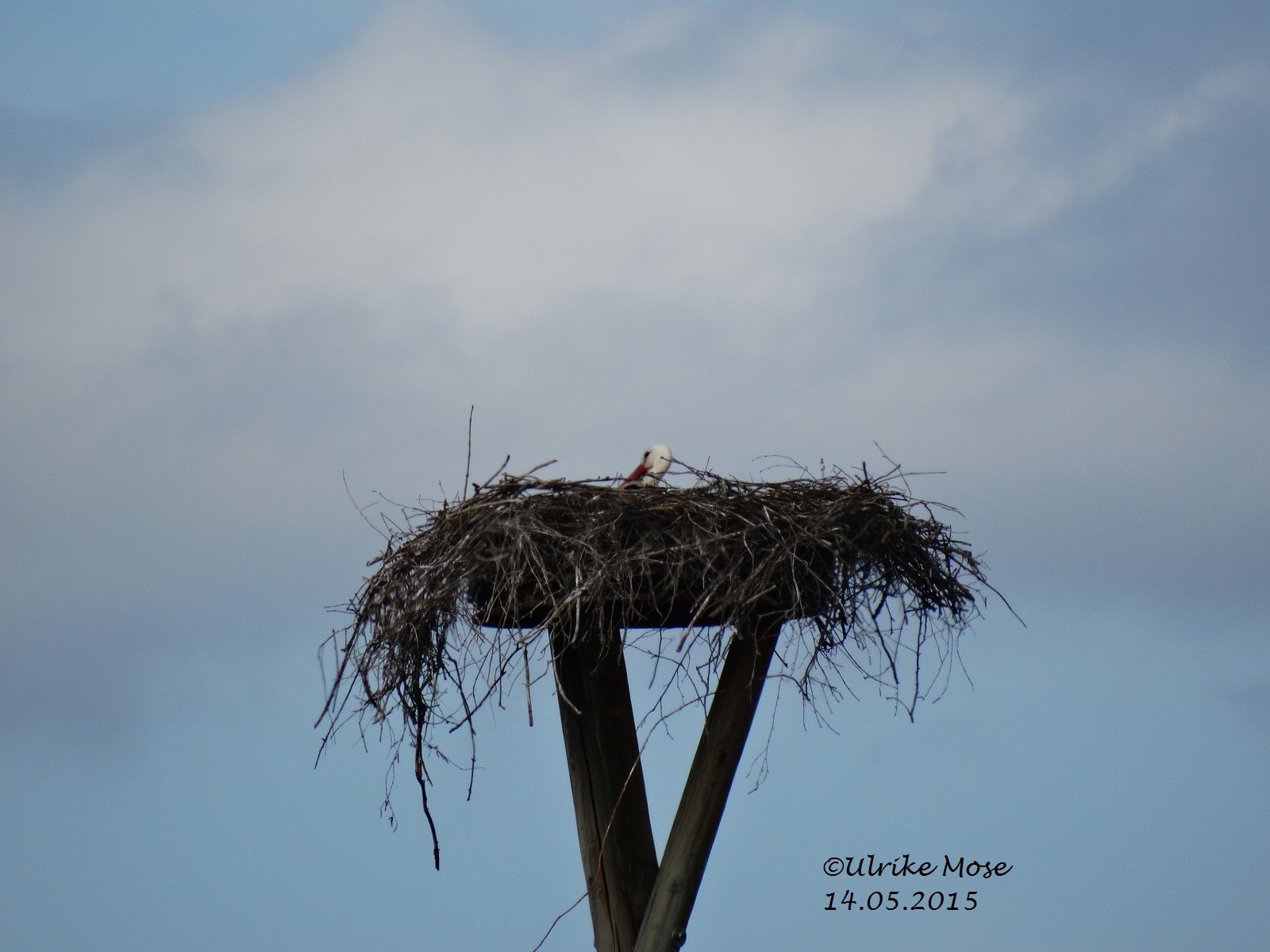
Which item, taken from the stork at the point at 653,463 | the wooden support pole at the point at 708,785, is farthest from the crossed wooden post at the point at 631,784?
the stork at the point at 653,463

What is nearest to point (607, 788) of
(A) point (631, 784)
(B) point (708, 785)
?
(A) point (631, 784)

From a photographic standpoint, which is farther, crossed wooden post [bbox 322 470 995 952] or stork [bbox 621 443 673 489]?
stork [bbox 621 443 673 489]

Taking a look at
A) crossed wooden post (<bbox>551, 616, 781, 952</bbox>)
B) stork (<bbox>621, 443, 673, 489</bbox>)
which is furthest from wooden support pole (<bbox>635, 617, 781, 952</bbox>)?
stork (<bbox>621, 443, 673, 489</bbox>)

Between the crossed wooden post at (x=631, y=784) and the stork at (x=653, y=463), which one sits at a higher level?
the stork at (x=653, y=463)

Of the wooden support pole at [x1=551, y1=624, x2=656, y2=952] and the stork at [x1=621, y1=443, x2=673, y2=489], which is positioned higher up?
the stork at [x1=621, y1=443, x2=673, y2=489]

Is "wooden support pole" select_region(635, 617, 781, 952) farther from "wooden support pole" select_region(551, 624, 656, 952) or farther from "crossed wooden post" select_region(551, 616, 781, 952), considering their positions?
"wooden support pole" select_region(551, 624, 656, 952)

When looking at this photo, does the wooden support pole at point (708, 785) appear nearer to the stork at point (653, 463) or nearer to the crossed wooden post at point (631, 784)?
the crossed wooden post at point (631, 784)

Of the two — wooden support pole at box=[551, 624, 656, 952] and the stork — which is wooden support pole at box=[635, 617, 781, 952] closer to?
wooden support pole at box=[551, 624, 656, 952]

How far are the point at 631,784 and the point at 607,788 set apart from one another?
76mm

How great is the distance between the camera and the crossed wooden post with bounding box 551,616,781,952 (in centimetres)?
397

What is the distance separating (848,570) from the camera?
408 cm

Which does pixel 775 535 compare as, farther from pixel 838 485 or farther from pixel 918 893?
pixel 918 893

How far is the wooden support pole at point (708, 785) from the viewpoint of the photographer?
3.93 metres

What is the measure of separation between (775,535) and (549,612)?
705 mm
